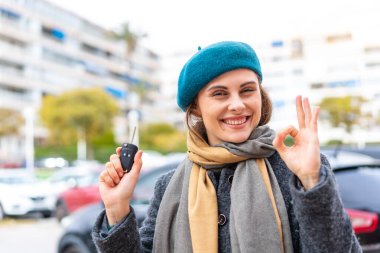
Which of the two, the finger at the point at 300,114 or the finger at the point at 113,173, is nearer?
the finger at the point at 300,114

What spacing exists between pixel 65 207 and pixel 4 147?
149ft

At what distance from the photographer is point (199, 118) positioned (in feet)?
7.56

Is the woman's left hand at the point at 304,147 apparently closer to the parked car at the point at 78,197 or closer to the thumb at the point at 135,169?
the thumb at the point at 135,169

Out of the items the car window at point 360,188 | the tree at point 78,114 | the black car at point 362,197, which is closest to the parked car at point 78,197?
the black car at point 362,197

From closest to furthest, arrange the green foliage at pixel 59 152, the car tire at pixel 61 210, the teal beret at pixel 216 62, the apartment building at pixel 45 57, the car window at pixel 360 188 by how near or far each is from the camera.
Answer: the teal beret at pixel 216 62
the car window at pixel 360 188
the car tire at pixel 61 210
the green foliage at pixel 59 152
the apartment building at pixel 45 57

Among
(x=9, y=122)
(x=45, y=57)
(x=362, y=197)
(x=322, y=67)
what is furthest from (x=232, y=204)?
(x=322, y=67)

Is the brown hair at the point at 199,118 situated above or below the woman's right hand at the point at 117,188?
above

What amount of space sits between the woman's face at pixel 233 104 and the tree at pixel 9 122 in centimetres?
4900

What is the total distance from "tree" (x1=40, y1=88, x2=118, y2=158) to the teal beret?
152ft

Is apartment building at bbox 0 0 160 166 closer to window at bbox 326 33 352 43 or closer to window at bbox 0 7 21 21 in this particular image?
window at bbox 0 7 21 21

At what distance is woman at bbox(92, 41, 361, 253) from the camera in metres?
1.80

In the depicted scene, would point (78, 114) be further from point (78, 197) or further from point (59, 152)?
point (78, 197)

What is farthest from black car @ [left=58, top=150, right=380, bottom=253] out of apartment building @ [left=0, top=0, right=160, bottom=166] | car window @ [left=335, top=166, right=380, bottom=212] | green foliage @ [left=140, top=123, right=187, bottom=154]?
green foliage @ [left=140, top=123, right=187, bottom=154]

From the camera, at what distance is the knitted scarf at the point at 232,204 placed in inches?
73.4
